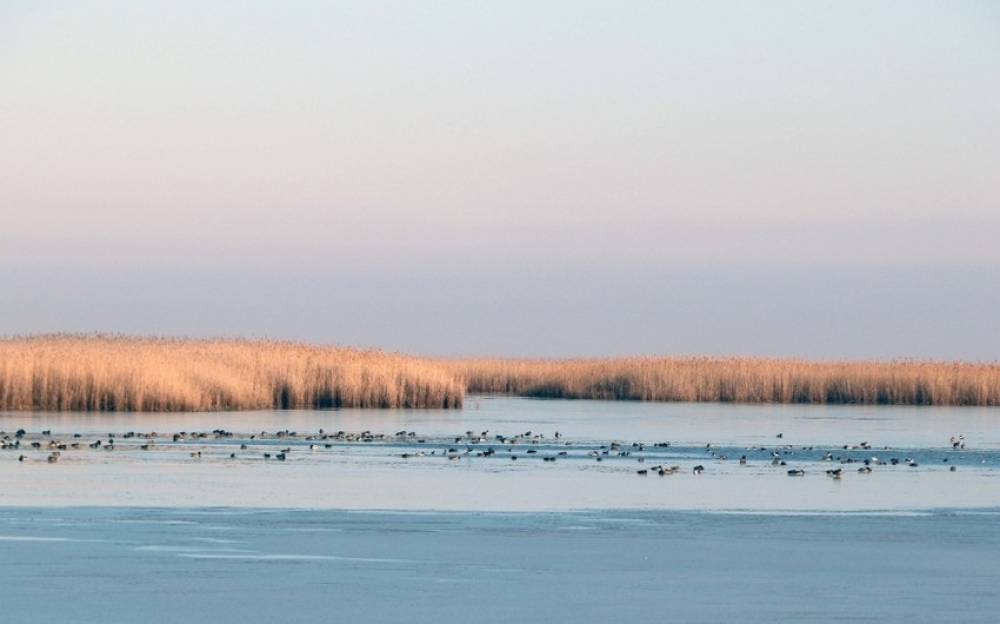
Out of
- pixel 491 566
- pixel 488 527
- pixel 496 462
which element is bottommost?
pixel 491 566

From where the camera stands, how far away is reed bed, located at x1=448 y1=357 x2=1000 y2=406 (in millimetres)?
46219

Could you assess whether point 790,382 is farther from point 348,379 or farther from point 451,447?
point 451,447

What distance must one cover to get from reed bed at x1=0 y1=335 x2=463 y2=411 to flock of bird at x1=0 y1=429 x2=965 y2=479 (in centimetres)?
727

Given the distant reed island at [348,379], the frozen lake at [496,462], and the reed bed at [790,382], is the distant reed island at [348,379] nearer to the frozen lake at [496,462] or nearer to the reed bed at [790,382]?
the reed bed at [790,382]

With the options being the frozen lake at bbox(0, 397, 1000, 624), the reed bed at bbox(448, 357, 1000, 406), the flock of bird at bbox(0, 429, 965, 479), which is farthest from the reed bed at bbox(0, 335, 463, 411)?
the flock of bird at bbox(0, 429, 965, 479)

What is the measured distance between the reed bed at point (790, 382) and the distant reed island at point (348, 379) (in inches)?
1.1

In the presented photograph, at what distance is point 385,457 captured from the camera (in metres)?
24.0

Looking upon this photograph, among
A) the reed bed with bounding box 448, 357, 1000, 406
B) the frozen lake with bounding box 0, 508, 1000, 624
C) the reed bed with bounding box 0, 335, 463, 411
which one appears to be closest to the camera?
the frozen lake with bounding box 0, 508, 1000, 624

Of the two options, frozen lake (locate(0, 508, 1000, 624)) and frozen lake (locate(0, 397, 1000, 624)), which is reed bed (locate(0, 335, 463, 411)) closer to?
frozen lake (locate(0, 397, 1000, 624))

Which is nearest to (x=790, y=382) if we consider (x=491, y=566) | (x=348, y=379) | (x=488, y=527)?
(x=348, y=379)

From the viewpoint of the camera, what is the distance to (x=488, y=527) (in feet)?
50.2

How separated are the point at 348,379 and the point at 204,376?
11.6ft

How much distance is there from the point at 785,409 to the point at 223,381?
13.3 metres

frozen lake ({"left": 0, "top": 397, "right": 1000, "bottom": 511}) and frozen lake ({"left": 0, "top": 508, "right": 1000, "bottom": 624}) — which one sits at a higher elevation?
frozen lake ({"left": 0, "top": 397, "right": 1000, "bottom": 511})
